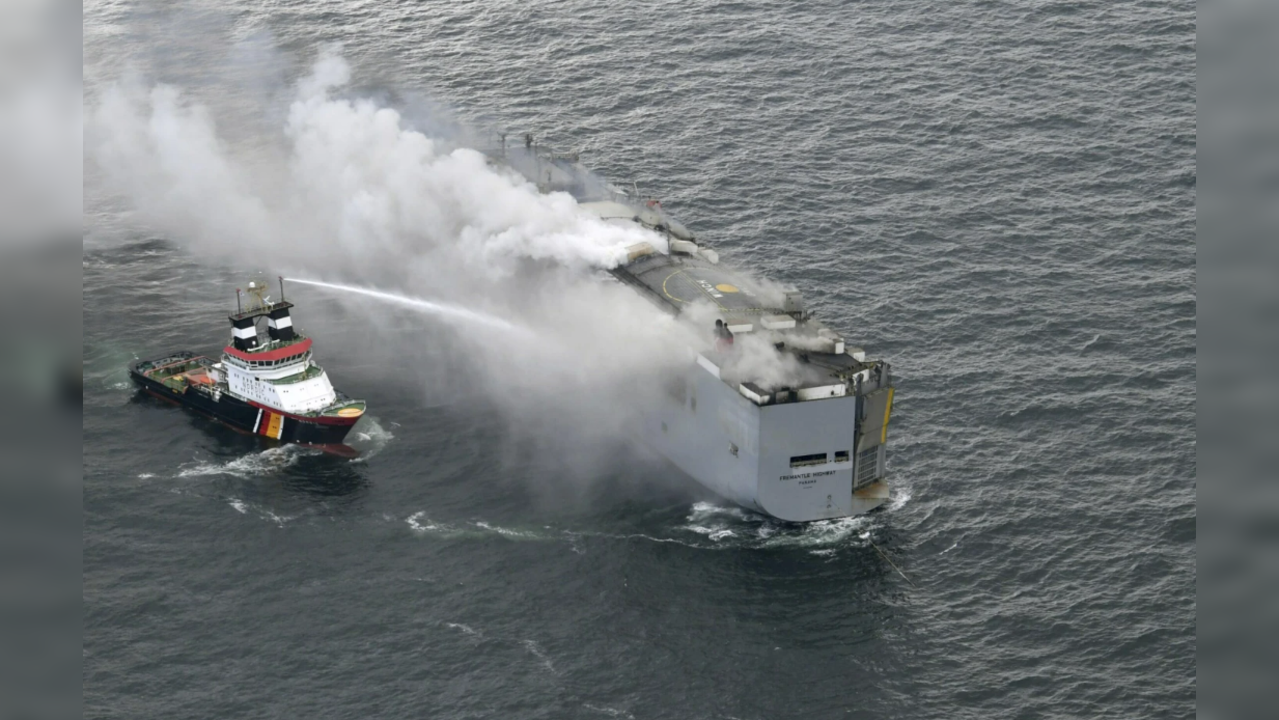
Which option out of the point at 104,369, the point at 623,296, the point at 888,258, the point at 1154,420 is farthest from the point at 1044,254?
the point at 104,369

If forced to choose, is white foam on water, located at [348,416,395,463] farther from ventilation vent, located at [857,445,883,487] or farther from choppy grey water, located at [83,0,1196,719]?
ventilation vent, located at [857,445,883,487]

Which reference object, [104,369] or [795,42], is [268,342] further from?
[795,42]

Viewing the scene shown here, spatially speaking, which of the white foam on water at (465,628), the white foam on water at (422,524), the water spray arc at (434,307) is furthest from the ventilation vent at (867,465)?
the water spray arc at (434,307)

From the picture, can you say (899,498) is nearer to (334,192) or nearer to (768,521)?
(768,521)

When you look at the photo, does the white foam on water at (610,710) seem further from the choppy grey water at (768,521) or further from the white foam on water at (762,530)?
the white foam on water at (762,530)

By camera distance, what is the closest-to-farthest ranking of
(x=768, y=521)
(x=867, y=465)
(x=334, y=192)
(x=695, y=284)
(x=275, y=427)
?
(x=768, y=521) → (x=867, y=465) → (x=275, y=427) → (x=695, y=284) → (x=334, y=192)

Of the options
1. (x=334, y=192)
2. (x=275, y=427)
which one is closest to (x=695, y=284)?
(x=275, y=427)

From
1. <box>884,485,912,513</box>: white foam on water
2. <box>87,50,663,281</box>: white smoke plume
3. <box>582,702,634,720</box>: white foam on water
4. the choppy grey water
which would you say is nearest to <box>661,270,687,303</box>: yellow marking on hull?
<box>87,50,663,281</box>: white smoke plume

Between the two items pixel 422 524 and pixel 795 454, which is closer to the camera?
pixel 795 454
